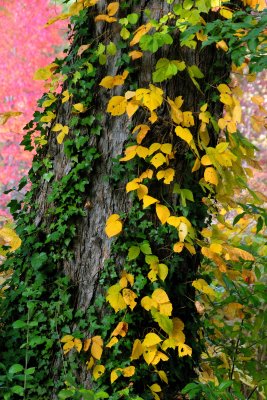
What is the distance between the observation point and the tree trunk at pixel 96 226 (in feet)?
6.03

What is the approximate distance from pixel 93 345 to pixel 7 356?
1.07 feet

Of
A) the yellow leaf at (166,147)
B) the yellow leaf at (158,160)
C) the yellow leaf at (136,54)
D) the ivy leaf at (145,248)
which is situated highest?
the yellow leaf at (136,54)

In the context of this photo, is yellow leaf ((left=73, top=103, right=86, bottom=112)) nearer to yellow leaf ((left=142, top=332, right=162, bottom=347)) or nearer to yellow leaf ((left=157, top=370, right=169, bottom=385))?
yellow leaf ((left=142, top=332, right=162, bottom=347))

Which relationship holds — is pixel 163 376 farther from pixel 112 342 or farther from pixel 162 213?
pixel 162 213

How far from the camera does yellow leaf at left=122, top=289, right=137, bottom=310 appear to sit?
1.75 m

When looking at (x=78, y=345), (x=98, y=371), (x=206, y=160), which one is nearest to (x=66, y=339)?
(x=78, y=345)

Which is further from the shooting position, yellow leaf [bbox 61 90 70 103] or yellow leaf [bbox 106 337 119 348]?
yellow leaf [bbox 61 90 70 103]

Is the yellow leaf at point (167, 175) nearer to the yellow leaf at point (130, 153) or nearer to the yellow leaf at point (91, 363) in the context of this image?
the yellow leaf at point (130, 153)

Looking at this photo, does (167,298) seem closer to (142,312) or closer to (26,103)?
(142,312)

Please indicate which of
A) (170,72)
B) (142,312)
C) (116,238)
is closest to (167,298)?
(142,312)

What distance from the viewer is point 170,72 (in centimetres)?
174

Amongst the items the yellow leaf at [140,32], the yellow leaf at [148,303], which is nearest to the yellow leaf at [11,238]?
the yellow leaf at [148,303]

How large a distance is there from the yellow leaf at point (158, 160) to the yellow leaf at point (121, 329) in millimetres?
565

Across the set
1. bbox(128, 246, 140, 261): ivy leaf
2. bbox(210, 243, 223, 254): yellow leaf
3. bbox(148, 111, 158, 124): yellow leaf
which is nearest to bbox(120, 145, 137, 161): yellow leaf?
bbox(148, 111, 158, 124): yellow leaf
